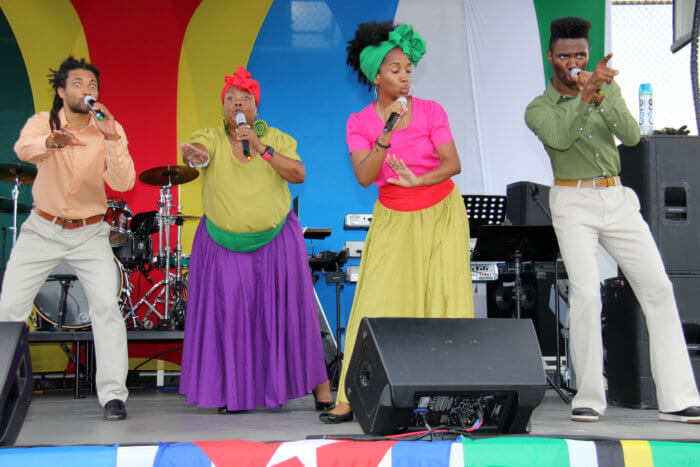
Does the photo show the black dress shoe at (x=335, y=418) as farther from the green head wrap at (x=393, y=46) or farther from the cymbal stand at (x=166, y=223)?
the cymbal stand at (x=166, y=223)

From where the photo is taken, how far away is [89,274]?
3773mm

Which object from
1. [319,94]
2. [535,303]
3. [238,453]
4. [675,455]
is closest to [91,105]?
[238,453]

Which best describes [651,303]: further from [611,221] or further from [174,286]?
[174,286]

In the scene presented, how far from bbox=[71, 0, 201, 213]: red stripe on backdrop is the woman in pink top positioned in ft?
13.5

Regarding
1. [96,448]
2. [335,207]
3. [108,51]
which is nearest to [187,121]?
[108,51]

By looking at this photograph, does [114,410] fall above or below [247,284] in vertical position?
below

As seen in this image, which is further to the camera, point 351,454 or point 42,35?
point 42,35

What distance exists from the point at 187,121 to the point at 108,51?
1079mm

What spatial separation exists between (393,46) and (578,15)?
15.4 feet

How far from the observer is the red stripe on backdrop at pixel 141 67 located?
689cm

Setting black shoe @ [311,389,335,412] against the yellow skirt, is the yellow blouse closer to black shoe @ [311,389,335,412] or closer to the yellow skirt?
the yellow skirt

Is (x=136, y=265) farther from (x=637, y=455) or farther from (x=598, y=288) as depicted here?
(x=637, y=455)

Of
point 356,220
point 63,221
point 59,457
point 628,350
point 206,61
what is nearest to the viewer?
point 59,457

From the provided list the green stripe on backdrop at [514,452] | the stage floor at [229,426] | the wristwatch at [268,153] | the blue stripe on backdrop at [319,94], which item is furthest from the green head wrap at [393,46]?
the blue stripe on backdrop at [319,94]
